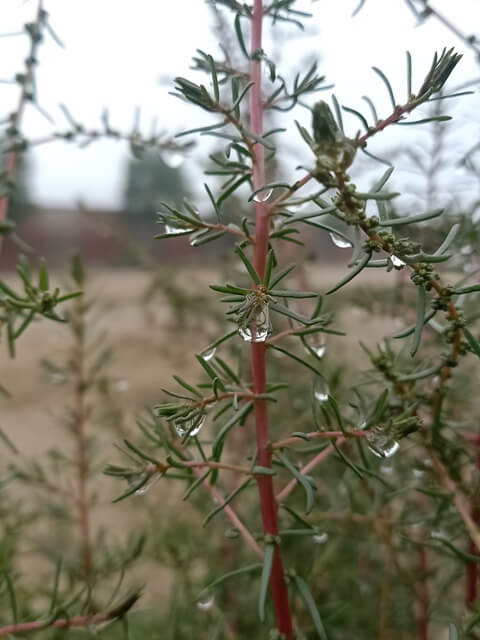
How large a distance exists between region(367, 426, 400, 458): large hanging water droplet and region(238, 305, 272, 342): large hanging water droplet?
52 millimetres

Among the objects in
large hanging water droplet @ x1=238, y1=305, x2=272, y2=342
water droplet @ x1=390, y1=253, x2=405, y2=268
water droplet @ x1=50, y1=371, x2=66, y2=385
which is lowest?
water droplet @ x1=50, y1=371, x2=66, y2=385

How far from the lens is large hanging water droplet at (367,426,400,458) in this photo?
0.18m

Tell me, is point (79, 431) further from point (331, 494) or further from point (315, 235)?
point (315, 235)

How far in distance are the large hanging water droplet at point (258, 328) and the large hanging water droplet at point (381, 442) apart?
5 centimetres

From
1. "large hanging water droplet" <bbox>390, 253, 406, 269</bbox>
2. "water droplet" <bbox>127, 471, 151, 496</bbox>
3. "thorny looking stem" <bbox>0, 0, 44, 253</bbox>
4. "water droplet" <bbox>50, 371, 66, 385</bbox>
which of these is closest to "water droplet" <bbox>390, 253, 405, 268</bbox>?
"large hanging water droplet" <bbox>390, 253, 406, 269</bbox>

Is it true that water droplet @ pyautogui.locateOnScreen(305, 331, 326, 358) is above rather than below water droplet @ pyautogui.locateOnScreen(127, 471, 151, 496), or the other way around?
above

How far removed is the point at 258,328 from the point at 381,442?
6 centimetres

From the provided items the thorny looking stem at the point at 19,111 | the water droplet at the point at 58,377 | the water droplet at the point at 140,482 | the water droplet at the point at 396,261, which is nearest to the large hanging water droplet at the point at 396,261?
the water droplet at the point at 396,261

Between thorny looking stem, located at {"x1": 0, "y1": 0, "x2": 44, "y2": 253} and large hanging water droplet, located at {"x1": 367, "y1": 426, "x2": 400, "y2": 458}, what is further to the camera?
thorny looking stem, located at {"x1": 0, "y1": 0, "x2": 44, "y2": 253}

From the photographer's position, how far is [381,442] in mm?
181

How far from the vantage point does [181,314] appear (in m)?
0.71

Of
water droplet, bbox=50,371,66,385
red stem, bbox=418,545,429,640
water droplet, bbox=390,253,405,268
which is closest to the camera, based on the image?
water droplet, bbox=390,253,405,268

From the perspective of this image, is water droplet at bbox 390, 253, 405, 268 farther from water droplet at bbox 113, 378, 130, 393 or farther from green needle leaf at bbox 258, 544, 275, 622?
water droplet at bbox 113, 378, 130, 393

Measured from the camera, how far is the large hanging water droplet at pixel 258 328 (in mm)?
151
